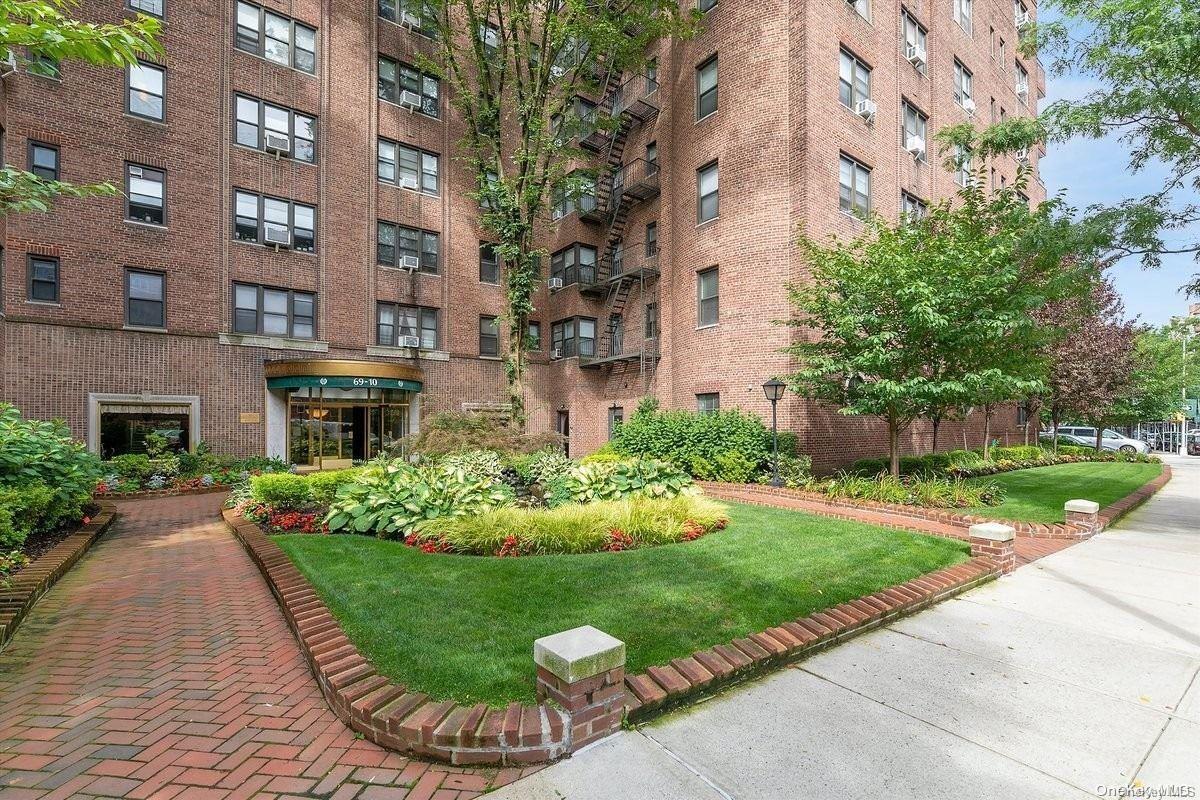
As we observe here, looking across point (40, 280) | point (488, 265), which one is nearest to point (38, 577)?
point (40, 280)

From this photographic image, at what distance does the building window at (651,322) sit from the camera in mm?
18750

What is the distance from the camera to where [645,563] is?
238 inches

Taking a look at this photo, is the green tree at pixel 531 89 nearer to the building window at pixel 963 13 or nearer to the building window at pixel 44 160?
the building window at pixel 44 160

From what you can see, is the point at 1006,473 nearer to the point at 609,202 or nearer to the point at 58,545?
the point at 609,202

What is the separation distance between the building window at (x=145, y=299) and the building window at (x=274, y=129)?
17.2 feet

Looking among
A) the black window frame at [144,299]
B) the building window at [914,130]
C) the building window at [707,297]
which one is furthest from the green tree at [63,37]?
the building window at [914,130]

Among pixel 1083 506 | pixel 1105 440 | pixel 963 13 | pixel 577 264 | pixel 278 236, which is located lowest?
pixel 1105 440

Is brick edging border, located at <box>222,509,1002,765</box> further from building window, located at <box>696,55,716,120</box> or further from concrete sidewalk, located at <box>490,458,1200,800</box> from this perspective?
building window, located at <box>696,55,716,120</box>

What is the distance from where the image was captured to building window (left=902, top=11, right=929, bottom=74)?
18.0 metres

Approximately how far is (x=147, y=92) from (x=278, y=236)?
4994mm

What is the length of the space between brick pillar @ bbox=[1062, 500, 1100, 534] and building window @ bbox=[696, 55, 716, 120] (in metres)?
14.1

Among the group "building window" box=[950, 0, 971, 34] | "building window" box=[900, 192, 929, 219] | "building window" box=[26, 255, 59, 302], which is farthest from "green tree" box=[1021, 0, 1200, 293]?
"building window" box=[26, 255, 59, 302]

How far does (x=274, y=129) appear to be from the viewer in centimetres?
1789

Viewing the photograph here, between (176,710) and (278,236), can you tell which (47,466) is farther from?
(278,236)
